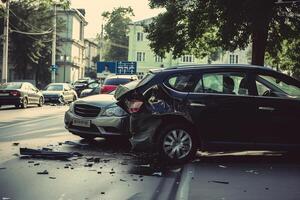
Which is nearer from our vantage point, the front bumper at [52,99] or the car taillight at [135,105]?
the car taillight at [135,105]

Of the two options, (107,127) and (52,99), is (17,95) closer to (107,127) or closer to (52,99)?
(52,99)

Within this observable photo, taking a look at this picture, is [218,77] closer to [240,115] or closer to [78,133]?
[240,115]

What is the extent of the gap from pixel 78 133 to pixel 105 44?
4105 inches

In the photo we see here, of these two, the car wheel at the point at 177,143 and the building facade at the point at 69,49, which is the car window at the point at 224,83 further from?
the building facade at the point at 69,49

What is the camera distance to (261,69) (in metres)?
9.54

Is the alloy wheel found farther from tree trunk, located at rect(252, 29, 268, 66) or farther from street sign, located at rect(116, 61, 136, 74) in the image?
street sign, located at rect(116, 61, 136, 74)

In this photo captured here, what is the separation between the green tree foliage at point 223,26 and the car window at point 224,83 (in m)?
13.8

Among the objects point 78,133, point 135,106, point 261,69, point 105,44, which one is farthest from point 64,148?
point 105,44

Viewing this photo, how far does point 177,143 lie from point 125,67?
42392mm

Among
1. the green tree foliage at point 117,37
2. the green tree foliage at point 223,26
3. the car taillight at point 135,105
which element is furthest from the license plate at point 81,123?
the green tree foliage at point 117,37

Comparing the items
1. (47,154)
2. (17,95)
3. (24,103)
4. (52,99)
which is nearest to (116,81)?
(17,95)

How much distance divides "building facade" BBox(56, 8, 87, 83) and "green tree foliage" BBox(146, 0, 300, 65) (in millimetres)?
49444

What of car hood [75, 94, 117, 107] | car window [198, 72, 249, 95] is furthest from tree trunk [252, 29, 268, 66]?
car window [198, 72, 249, 95]

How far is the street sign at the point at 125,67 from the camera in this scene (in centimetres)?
5123
